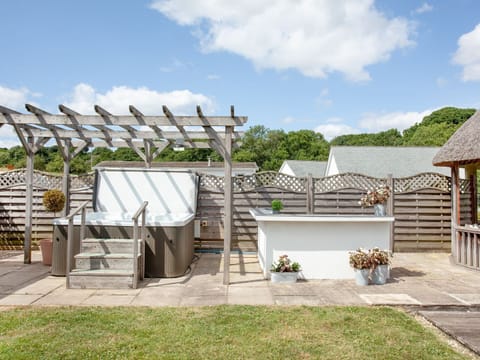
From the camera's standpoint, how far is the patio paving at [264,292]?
3.77 meters

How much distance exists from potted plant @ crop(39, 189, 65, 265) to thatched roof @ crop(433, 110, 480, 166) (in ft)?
23.2

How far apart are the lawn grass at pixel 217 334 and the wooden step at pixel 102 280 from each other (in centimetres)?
85

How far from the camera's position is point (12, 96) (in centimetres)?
2358

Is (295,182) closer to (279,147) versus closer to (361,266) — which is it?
(361,266)

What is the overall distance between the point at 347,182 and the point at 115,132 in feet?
16.4

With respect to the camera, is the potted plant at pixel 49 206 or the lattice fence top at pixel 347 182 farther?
the lattice fence top at pixel 347 182

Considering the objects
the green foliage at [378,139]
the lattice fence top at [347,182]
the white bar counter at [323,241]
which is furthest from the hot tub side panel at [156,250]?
the green foliage at [378,139]

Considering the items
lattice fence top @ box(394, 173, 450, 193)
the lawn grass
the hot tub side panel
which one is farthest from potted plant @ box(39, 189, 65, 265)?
lattice fence top @ box(394, 173, 450, 193)

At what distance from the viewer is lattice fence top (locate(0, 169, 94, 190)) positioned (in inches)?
292

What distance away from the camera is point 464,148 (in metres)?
6.21

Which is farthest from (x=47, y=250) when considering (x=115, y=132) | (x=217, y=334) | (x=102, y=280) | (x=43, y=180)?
(x=217, y=334)

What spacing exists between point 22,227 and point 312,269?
609 centimetres

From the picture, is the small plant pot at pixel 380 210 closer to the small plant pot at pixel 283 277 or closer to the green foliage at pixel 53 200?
the small plant pot at pixel 283 277

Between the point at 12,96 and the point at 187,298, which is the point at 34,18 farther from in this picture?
the point at 12,96
